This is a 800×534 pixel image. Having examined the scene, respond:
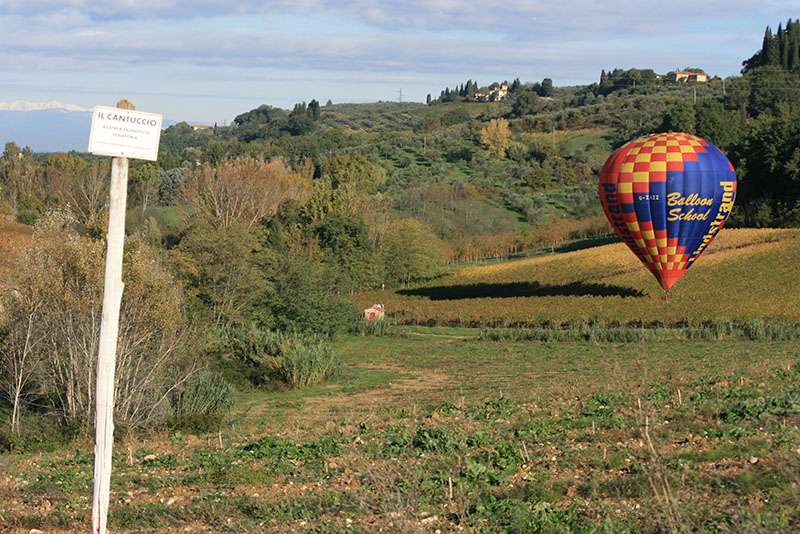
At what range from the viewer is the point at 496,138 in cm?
13662

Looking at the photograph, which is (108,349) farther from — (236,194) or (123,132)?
(236,194)

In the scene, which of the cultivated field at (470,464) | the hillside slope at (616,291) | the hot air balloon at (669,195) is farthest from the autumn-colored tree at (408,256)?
the cultivated field at (470,464)

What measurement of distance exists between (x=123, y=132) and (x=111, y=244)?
96 cm

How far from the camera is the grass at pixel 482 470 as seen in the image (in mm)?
7574

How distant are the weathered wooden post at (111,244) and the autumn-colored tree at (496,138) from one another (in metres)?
130

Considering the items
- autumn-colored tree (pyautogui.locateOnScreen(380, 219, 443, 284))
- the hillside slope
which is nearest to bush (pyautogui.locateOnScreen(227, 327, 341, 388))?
the hillside slope

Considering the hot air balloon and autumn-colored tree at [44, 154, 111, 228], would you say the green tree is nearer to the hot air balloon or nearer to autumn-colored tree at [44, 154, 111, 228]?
autumn-colored tree at [44, 154, 111, 228]

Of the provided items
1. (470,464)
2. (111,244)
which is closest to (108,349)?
(111,244)

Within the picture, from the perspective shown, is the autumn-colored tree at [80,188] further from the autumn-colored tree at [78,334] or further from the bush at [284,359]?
the autumn-colored tree at [78,334]

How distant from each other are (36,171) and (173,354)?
8921 centimetres

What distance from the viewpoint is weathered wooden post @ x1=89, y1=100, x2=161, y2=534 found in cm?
625

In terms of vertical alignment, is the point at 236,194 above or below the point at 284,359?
above

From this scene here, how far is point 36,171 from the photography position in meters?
99.1

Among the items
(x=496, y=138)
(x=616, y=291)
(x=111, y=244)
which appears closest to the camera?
(x=111, y=244)
